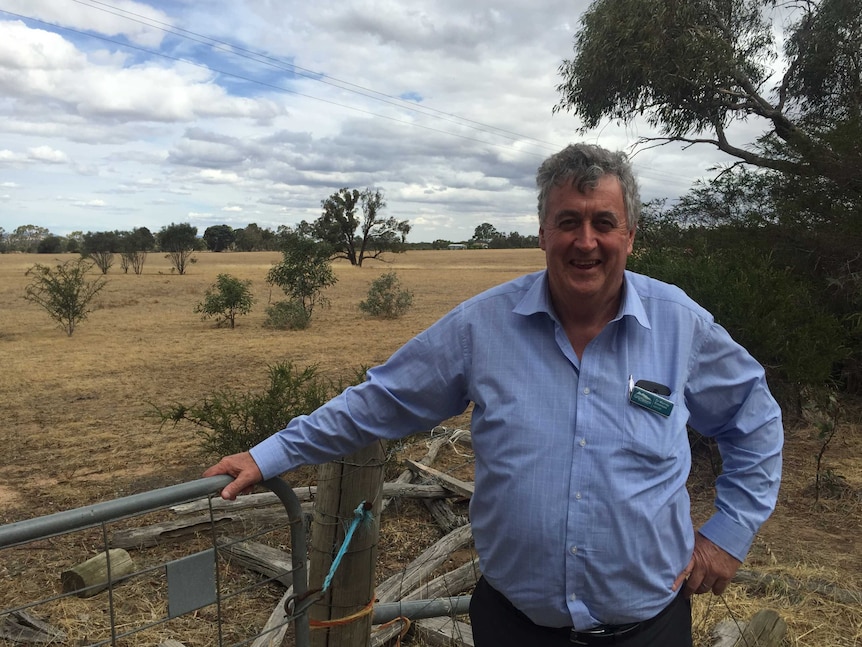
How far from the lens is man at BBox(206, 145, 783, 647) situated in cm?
166

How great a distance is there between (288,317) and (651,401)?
614 inches

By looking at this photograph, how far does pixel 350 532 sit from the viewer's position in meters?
2.08

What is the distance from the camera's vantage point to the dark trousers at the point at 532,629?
172 centimetres

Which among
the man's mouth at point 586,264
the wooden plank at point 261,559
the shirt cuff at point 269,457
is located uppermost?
the man's mouth at point 586,264

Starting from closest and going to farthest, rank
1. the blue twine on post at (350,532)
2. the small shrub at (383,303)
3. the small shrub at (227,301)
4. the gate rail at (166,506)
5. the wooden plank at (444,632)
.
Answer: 1. the gate rail at (166,506)
2. the blue twine on post at (350,532)
3. the wooden plank at (444,632)
4. the small shrub at (227,301)
5. the small shrub at (383,303)

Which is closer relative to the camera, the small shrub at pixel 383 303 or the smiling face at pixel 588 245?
the smiling face at pixel 588 245

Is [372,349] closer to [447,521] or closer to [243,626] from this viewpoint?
[447,521]

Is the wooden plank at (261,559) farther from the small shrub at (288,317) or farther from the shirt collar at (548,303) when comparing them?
the small shrub at (288,317)

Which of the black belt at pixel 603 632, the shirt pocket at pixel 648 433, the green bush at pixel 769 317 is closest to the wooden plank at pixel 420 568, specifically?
the black belt at pixel 603 632

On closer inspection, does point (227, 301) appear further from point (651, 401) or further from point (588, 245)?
point (651, 401)

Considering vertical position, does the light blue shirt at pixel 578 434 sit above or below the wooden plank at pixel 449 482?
above

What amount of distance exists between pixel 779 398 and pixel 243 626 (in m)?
5.43

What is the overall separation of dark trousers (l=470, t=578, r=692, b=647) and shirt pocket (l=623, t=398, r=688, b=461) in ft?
1.44

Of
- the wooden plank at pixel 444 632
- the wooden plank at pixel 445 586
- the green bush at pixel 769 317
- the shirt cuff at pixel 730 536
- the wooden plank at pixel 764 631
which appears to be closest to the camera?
the shirt cuff at pixel 730 536
